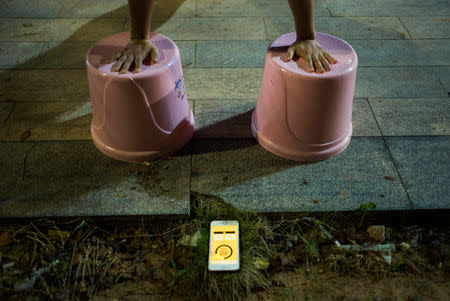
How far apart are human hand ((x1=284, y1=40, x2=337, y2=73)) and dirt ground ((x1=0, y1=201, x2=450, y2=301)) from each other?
0.84 m

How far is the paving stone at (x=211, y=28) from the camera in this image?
12.2 feet

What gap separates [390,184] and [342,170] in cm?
29

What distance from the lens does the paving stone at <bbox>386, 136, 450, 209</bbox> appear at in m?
2.27

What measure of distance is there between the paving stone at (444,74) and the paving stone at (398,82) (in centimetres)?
4

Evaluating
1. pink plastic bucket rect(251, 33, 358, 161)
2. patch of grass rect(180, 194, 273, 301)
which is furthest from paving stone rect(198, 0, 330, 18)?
patch of grass rect(180, 194, 273, 301)

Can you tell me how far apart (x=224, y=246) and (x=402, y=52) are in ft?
8.36

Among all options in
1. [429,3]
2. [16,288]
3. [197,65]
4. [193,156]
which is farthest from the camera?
[429,3]

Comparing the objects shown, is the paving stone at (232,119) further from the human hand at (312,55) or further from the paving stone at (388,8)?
the paving stone at (388,8)

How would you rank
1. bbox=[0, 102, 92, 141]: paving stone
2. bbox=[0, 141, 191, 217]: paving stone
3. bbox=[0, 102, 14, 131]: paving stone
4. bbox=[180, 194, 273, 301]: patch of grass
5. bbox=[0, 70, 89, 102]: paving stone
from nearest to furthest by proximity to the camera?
1. bbox=[180, 194, 273, 301]: patch of grass
2. bbox=[0, 141, 191, 217]: paving stone
3. bbox=[0, 102, 92, 141]: paving stone
4. bbox=[0, 102, 14, 131]: paving stone
5. bbox=[0, 70, 89, 102]: paving stone

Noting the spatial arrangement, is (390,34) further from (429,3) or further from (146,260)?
(146,260)

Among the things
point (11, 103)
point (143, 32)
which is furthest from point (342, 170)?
point (11, 103)

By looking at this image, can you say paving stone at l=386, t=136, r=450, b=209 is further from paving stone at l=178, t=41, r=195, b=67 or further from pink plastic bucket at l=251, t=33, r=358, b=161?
paving stone at l=178, t=41, r=195, b=67

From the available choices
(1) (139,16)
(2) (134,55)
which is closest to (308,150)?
(2) (134,55)

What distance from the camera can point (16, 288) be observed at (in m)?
1.93
